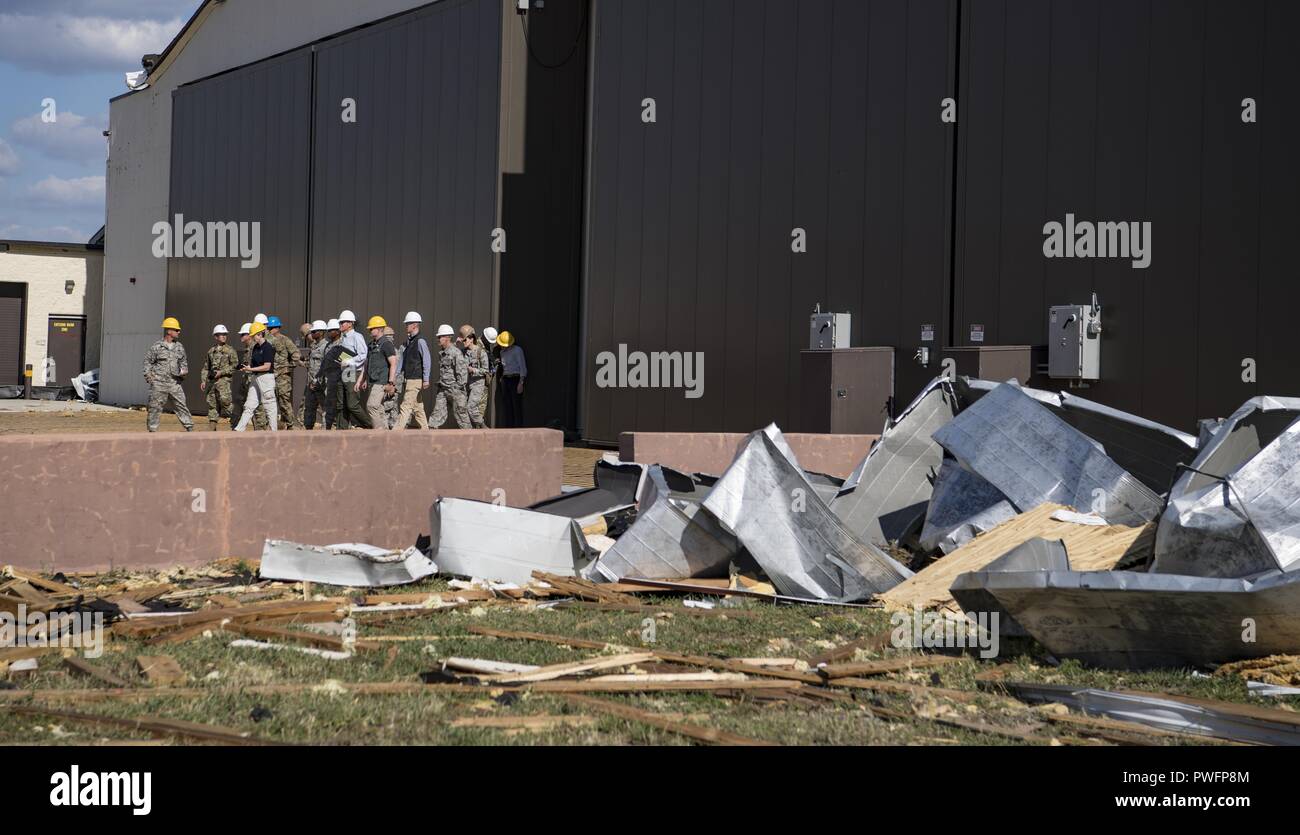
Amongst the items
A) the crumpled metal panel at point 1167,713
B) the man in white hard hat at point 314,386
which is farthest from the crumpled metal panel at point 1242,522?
the man in white hard hat at point 314,386

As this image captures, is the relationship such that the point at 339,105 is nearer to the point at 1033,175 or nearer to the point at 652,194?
the point at 652,194

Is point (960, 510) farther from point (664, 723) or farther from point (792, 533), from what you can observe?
point (664, 723)

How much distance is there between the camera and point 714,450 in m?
13.1

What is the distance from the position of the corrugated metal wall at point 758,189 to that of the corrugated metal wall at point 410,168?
3420 millimetres

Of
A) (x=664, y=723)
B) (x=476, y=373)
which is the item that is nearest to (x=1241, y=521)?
(x=664, y=723)

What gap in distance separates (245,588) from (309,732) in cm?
365

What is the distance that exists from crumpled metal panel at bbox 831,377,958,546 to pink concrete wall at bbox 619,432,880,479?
1806 millimetres

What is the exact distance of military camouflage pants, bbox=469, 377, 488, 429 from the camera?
63.7 ft

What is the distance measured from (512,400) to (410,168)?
654 cm

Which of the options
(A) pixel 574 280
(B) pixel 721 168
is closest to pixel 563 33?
(A) pixel 574 280

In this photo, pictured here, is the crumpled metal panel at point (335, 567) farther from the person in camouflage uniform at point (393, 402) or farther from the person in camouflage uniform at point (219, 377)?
the person in camouflage uniform at point (219, 377)

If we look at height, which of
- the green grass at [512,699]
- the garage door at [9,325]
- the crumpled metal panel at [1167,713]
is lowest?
the green grass at [512,699]

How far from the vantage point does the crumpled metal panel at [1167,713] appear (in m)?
5.12
